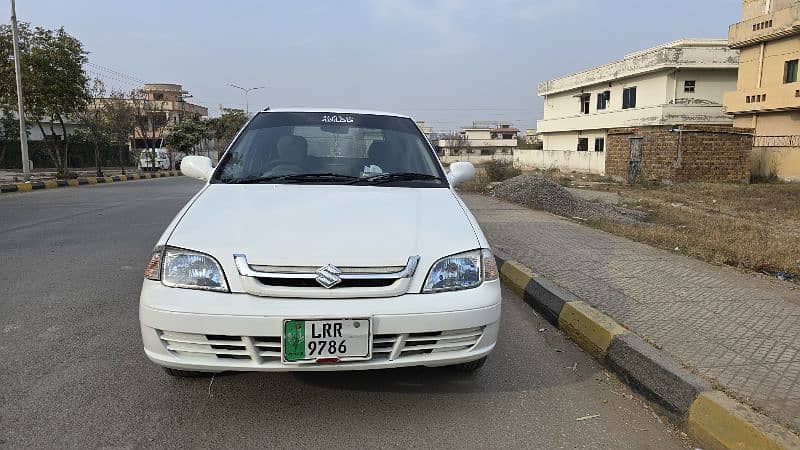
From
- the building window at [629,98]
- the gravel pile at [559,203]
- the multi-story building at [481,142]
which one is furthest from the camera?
the multi-story building at [481,142]

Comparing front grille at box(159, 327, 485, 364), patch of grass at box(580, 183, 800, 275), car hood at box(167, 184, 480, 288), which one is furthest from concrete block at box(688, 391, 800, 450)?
patch of grass at box(580, 183, 800, 275)

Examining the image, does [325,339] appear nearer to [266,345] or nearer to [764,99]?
[266,345]

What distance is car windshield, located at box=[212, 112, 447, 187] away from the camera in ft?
11.7

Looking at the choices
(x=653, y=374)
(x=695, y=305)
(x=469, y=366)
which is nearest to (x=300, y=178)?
(x=469, y=366)

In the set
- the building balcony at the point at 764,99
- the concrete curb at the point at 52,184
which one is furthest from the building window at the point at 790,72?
the concrete curb at the point at 52,184

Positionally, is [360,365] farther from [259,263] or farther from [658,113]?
[658,113]

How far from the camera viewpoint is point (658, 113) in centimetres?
3066

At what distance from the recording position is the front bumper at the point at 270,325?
2389mm

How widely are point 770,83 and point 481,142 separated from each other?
198ft

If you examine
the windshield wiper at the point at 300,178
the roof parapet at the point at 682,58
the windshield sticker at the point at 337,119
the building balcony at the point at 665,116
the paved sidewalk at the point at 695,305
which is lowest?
the paved sidewalk at the point at 695,305

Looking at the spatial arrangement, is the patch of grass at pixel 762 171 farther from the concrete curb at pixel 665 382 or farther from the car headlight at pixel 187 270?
the car headlight at pixel 187 270

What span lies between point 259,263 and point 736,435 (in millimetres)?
2256

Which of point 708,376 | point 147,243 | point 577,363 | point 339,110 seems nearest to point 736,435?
point 708,376

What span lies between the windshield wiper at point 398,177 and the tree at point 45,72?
21134mm
